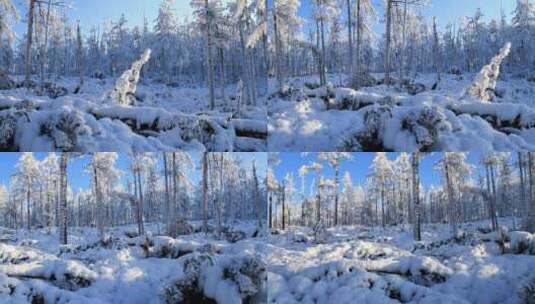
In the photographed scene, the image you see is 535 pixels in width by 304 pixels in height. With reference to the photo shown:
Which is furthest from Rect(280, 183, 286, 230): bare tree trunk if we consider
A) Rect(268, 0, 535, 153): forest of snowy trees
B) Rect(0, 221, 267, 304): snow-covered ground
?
Rect(268, 0, 535, 153): forest of snowy trees

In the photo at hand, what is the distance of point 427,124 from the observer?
11.9ft

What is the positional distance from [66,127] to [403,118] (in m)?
2.29

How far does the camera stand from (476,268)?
4.75 meters

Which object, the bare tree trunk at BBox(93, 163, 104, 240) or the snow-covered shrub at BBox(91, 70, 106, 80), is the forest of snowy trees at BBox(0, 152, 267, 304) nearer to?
the bare tree trunk at BBox(93, 163, 104, 240)

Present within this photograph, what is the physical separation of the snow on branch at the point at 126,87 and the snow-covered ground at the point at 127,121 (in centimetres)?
5

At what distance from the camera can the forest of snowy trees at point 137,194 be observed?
4.41 m

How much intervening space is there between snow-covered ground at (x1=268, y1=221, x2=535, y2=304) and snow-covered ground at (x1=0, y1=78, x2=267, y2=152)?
1227 millimetres

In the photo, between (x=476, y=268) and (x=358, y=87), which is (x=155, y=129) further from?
(x=476, y=268)

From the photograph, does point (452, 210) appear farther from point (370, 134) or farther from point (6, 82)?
point (6, 82)

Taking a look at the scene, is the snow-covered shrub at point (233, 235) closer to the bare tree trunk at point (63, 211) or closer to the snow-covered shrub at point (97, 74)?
the bare tree trunk at point (63, 211)

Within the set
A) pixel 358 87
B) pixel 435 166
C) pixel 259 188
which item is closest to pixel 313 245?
pixel 259 188

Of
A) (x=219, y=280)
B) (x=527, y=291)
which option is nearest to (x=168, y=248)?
(x=219, y=280)

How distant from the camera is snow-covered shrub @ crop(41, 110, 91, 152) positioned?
3641mm

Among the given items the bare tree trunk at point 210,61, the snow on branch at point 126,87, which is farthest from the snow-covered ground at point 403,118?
the snow on branch at point 126,87
